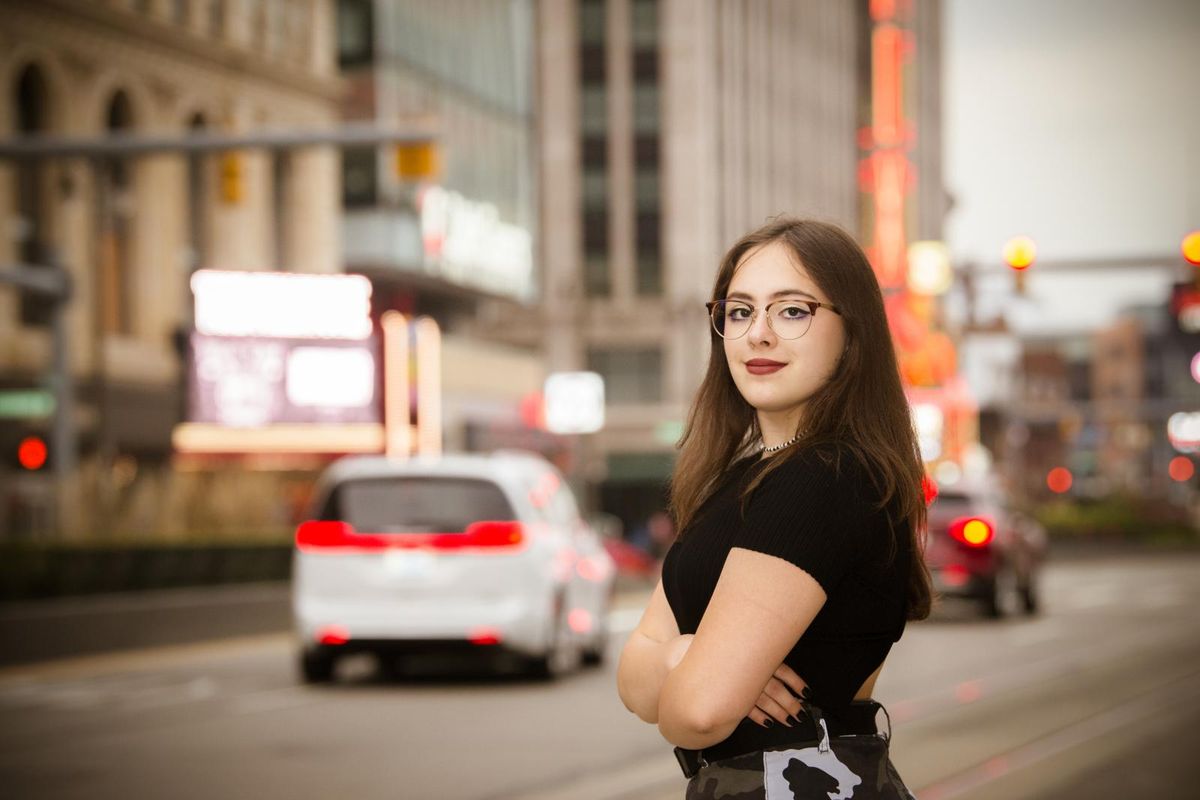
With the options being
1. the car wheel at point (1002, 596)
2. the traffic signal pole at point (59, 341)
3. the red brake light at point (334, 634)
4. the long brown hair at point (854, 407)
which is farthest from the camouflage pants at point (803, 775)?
the traffic signal pole at point (59, 341)

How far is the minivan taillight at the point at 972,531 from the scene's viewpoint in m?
24.2

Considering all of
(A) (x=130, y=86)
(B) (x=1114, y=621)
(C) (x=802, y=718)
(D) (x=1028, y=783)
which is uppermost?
(A) (x=130, y=86)

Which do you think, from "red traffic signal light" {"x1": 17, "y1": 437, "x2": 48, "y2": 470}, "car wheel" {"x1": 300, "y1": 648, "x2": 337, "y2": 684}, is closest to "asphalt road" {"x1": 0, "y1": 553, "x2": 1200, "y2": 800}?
"car wheel" {"x1": 300, "y1": 648, "x2": 337, "y2": 684}

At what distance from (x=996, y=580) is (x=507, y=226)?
37.0m

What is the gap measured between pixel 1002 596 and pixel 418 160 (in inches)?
379

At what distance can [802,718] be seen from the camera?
9.98ft

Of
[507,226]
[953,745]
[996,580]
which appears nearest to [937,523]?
[996,580]

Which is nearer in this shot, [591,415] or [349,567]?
[349,567]

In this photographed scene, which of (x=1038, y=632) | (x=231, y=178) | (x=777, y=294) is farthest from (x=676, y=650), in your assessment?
(x=231, y=178)

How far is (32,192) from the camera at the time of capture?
128ft

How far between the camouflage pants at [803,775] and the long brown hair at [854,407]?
31 centimetres

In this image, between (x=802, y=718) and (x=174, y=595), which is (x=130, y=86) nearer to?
(x=174, y=595)

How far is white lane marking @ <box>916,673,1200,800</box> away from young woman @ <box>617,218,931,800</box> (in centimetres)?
672

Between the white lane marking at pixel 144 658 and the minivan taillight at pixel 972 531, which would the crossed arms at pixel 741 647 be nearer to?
the white lane marking at pixel 144 658
